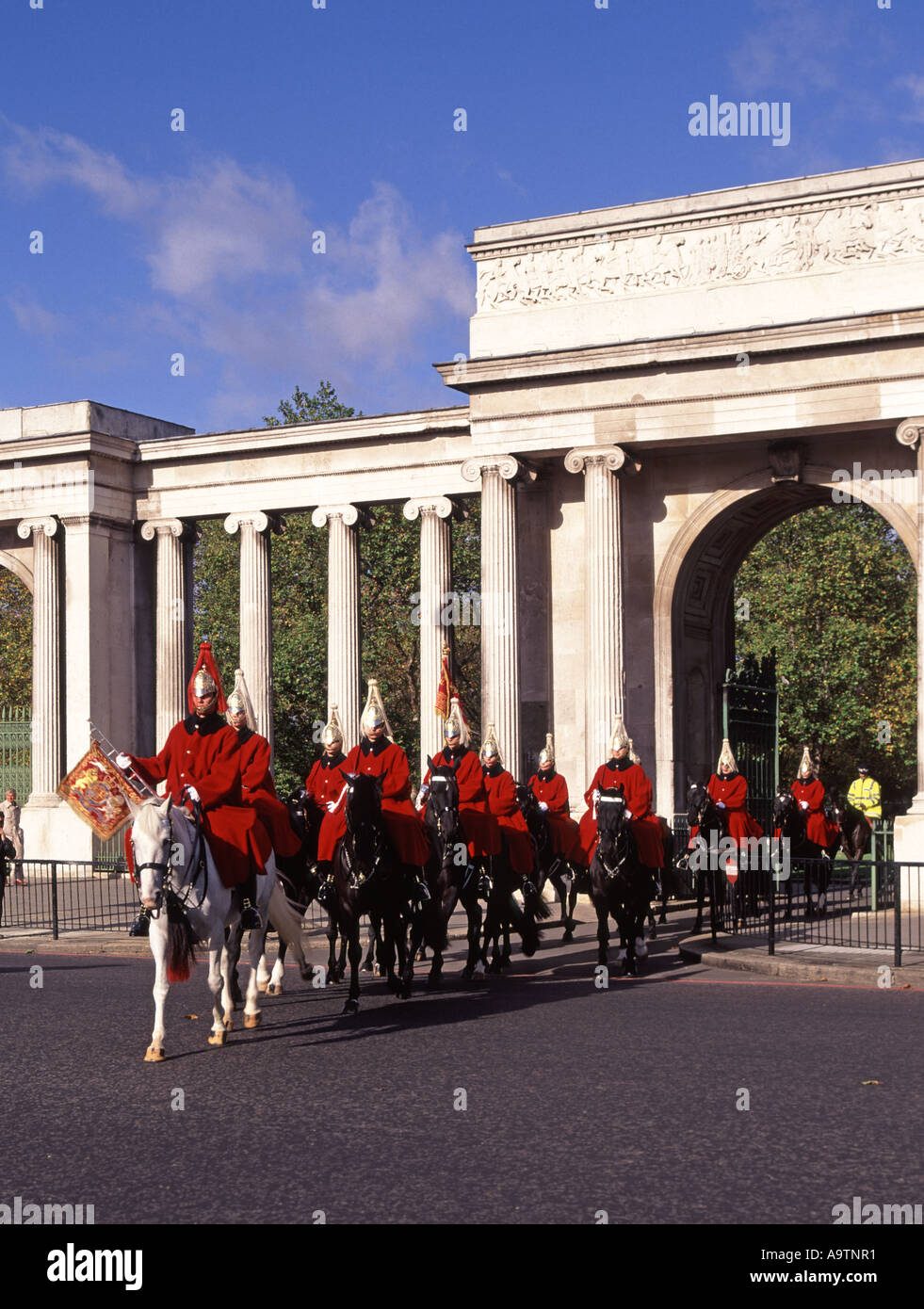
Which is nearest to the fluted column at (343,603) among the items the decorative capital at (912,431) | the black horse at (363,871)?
the decorative capital at (912,431)

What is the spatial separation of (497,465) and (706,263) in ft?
16.8

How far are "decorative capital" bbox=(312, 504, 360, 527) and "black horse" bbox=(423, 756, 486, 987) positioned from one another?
18.6 m

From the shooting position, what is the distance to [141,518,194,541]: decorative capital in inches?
1433

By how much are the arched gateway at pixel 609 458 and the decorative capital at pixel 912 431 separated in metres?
0.04

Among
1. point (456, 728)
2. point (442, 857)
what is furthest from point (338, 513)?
point (442, 857)

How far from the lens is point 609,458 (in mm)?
29141

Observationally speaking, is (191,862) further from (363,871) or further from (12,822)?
(12,822)

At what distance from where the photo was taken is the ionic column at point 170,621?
3638 cm

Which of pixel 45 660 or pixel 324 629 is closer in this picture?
pixel 45 660

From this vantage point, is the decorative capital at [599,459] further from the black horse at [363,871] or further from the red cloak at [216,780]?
the red cloak at [216,780]

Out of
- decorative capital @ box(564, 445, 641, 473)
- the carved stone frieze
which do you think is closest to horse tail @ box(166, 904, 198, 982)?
decorative capital @ box(564, 445, 641, 473)
